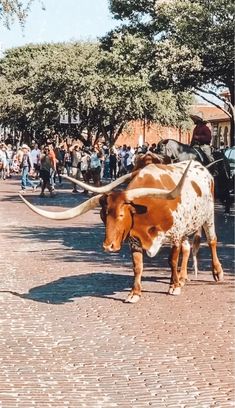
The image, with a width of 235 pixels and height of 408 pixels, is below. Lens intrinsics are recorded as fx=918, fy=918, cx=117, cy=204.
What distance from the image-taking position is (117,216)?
9938mm

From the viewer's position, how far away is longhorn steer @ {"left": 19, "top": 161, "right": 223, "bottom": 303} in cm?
999

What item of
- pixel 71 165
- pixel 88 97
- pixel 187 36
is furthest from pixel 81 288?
pixel 88 97

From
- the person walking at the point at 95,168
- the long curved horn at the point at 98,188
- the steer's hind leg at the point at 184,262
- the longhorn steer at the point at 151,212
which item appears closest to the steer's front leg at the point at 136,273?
the longhorn steer at the point at 151,212

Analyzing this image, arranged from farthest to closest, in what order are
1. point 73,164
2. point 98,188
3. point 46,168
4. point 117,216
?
point 73,164, point 46,168, point 98,188, point 117,216

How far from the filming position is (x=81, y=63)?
188ft

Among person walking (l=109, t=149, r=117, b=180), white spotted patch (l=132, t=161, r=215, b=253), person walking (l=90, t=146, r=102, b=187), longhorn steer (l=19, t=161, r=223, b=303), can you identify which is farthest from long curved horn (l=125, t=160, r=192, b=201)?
person walking (l=109, t=149, r=117, b=180)

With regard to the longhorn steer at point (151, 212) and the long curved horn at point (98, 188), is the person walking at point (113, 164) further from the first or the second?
the long curved horn at point (98, 188)

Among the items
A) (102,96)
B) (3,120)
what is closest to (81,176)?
(102,96)

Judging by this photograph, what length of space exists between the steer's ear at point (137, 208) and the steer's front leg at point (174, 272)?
2.60 ft

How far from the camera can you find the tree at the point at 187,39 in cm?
2492

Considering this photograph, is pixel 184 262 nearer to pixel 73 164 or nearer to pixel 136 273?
pixel 136 273

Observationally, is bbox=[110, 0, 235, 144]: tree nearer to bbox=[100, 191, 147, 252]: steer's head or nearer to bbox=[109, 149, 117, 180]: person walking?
bbox=[109, 149, 117, 180]: person walking

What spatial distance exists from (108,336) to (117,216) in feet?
5.71

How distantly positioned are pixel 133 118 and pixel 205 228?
4400 cm
